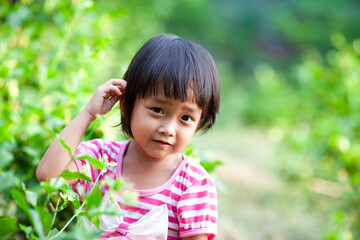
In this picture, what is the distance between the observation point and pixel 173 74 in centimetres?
124

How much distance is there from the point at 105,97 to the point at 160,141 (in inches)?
8.9

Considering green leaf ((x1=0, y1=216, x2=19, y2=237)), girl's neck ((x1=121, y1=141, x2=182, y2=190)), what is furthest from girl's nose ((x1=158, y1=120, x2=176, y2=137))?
green leaf ((x1=0, y1=216, x2=19, y2=237))

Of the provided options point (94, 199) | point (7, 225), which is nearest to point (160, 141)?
point (94, 199)

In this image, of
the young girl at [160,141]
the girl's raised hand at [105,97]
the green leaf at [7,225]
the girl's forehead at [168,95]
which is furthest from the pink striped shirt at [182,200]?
the green leaf at [7,225]

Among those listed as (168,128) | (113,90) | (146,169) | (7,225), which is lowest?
(7,225)

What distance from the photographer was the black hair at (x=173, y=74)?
1.23 m

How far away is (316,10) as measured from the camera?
1083 cm

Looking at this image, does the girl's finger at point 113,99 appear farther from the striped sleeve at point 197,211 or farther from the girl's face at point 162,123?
the striped sleeve at point 197,211

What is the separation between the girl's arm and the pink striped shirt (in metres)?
0.05

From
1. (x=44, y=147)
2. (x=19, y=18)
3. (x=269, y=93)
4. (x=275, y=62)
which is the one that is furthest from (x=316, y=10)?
(x=44, y=147)

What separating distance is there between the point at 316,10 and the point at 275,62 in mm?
2749

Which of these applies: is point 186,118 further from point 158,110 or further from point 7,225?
point 7,225

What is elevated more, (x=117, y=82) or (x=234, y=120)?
(x=234, y=120)

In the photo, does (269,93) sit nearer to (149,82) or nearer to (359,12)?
(359,12)
